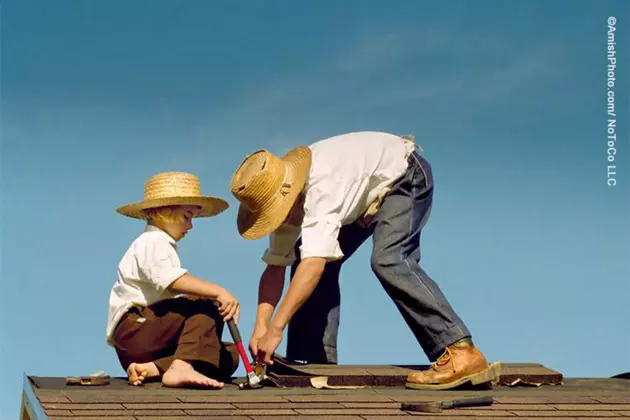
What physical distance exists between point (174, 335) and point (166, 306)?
184mm

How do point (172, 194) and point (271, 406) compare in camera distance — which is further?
point (172, 194)

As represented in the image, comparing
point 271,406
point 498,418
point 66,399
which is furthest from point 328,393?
point 66,399

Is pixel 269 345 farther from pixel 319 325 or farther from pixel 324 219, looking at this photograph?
pixel 319 325

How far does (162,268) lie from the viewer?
690cm

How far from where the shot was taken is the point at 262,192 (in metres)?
7.36

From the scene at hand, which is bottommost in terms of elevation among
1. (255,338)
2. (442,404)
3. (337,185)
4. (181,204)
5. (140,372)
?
(442,404)

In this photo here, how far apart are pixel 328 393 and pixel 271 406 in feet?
1.84

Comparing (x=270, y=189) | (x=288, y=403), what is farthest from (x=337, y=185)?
(x=288, y=403)

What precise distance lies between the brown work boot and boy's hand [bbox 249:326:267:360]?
2.97 feet

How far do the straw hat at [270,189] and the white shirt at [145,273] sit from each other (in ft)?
1.86

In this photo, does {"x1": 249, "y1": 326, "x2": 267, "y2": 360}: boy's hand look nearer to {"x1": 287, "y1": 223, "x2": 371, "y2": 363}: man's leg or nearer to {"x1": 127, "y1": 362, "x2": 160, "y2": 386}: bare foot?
{"x1": 127, "y1": 362, "x2": 160, "y2": 386}: bare foot

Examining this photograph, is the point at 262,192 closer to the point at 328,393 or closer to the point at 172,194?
the point at 172,194

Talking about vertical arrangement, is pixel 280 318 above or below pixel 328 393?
above

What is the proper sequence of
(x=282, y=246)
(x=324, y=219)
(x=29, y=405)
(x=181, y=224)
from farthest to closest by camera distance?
(x=282, y=246) → (x=181, y=224) → (x=324, y=219) → (x=29, y=405)
